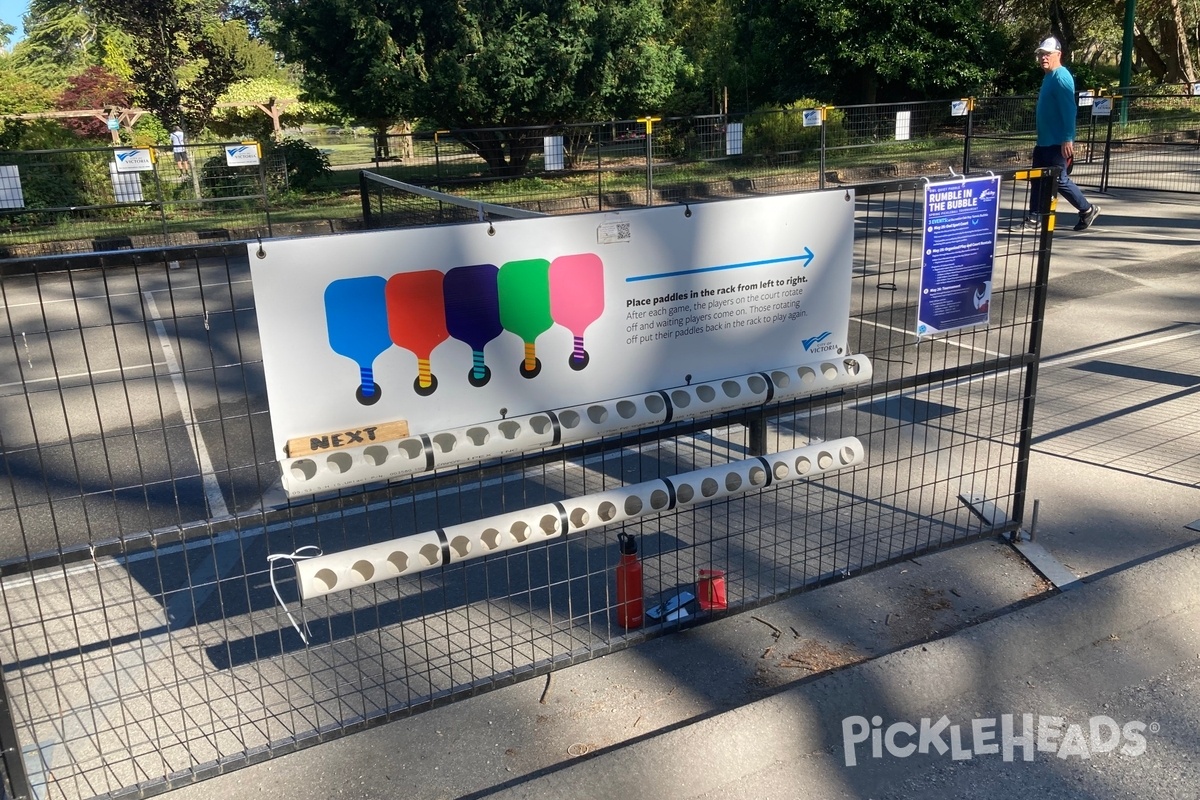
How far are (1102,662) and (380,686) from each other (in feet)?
9.67

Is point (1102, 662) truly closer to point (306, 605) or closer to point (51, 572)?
point (306, 605)

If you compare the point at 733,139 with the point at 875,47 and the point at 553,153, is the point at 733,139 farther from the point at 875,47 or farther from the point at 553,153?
the point at 875,47

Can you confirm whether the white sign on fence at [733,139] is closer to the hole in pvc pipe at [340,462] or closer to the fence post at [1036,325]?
the fence post at [1036,325]

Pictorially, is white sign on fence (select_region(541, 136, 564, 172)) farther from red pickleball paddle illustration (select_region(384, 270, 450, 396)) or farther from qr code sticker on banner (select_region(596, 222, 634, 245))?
red pickleball paddle illustration (select_region(384, 270, 450, 396))

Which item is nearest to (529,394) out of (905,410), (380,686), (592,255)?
(592,255)

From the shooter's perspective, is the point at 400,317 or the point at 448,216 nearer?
the point at 400,317

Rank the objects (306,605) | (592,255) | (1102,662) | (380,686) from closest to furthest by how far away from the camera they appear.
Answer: (592,255), (380,686), (1102,662), (306,605)

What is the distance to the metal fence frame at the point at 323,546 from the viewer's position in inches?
146

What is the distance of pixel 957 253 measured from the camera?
15.4ft

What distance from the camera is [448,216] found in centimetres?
1382

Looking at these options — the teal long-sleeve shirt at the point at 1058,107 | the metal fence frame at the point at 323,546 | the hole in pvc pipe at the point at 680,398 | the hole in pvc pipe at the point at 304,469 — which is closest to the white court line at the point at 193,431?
the metal fence frame at the point at 323,546

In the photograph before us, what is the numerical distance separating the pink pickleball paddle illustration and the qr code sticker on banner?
0.07 metres

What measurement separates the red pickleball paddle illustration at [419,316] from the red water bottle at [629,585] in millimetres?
1212

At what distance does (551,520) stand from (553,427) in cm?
33
